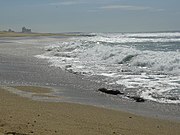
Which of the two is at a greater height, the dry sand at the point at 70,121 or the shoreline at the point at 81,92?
the dry sand at the point at 70,121

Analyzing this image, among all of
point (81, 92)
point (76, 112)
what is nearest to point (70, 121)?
point (76, 112)

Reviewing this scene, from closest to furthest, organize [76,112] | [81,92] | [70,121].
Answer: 1. [70,121]
2. [76,112]
3. [81,92]

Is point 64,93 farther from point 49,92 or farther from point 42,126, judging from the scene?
point 42,126

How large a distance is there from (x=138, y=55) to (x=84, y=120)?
18.6 m

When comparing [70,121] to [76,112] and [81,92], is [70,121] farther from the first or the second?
[81,92]

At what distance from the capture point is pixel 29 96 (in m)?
10.9

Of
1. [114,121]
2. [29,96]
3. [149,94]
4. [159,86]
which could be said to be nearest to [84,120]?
[114,121]

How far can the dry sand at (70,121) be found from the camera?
260 inches

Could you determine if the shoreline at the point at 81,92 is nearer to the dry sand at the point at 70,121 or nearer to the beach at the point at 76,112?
the beach at the point at 76,112

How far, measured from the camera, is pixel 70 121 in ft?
24.8

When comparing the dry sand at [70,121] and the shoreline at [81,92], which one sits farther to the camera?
the shoreline at [81,92]

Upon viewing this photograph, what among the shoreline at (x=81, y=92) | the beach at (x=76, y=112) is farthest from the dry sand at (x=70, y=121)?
the shoreline at (x=81, y=92)

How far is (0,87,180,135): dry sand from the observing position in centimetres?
659

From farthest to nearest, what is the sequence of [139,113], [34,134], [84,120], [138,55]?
[138,55] < [139,113] < [84,120] < [34,134]
